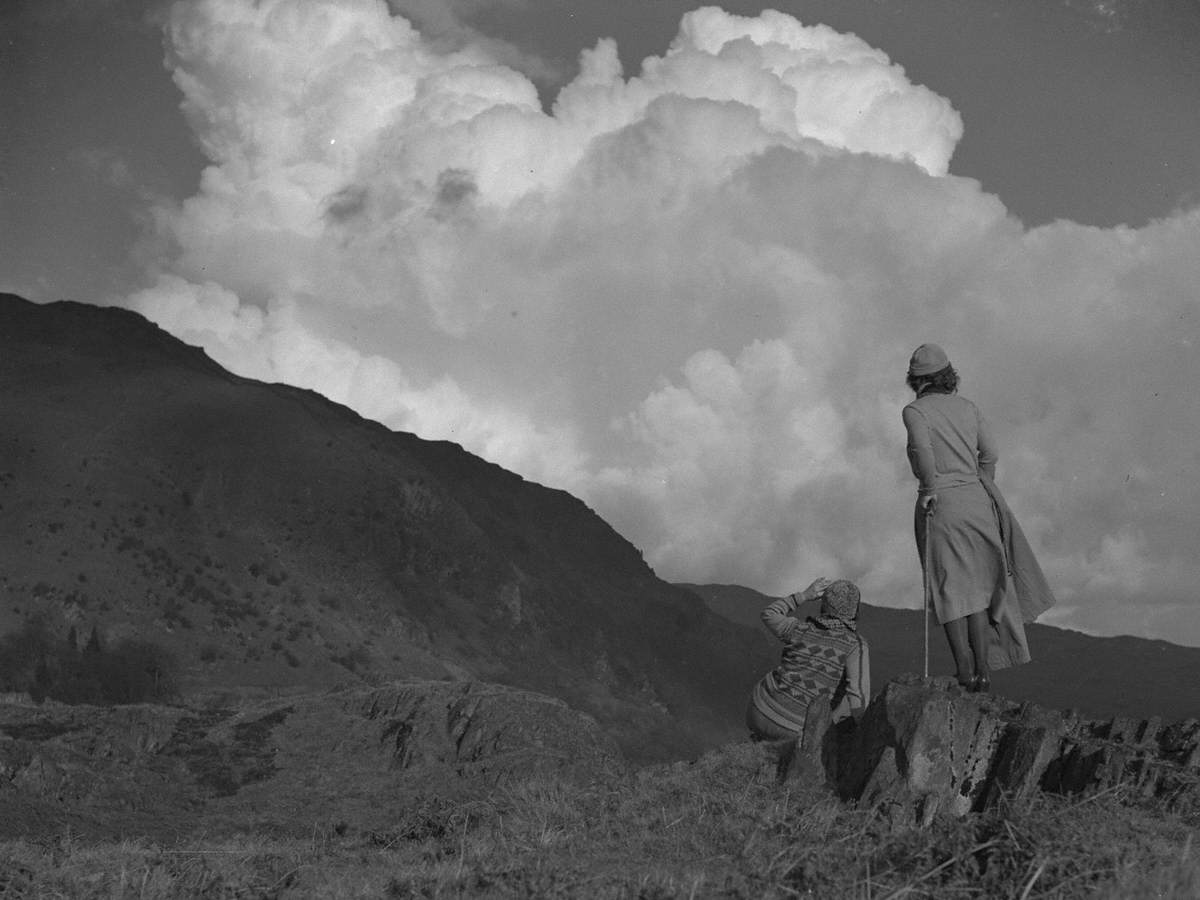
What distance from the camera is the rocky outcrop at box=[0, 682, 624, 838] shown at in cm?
1947

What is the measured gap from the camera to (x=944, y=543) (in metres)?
9.27

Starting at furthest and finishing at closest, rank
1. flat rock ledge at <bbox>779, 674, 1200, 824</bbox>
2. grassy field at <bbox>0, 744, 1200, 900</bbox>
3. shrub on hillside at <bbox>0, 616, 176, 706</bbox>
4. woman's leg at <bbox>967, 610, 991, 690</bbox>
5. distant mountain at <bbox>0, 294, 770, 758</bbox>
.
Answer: distant mountain at <bbox>0, 294, 770, 758</bbox>, shrub on hillside at <bbox>0, 616, 176, 706</bbox>, woman's leg at <bbox>967, 610, 991, 690</bbox>, flat rock ledge at <bbox>779, 674, 1200, 824</bbox>, grassy field at <bbox>0, 744, 1200, 900</bbox>

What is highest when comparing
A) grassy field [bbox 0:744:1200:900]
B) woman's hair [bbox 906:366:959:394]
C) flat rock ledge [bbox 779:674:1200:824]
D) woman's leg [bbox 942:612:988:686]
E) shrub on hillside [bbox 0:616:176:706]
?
woman's hair [bbox 906:366:959:394]

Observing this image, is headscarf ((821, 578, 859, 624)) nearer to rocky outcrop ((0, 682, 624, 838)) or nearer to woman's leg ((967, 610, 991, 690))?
woman's leg ((967, 610, 991, 690))

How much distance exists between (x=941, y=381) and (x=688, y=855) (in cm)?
416

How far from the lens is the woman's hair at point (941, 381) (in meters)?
9.45

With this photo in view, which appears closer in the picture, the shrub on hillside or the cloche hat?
the cloche hat

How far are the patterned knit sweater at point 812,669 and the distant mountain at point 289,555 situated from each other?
49832 mm

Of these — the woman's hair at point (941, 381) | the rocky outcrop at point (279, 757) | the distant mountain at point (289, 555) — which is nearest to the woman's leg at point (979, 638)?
the woman's hair at point (941, 381)

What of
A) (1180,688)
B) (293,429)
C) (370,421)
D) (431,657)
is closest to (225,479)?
(293,429)

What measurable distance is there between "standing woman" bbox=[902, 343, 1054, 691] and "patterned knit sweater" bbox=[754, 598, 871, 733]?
0.66m

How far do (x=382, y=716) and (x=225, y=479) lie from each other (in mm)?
58015

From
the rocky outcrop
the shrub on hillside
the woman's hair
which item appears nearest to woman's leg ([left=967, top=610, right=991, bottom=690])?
the woman's hair

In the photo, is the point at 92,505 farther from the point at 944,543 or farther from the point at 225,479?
the point at 944,543
